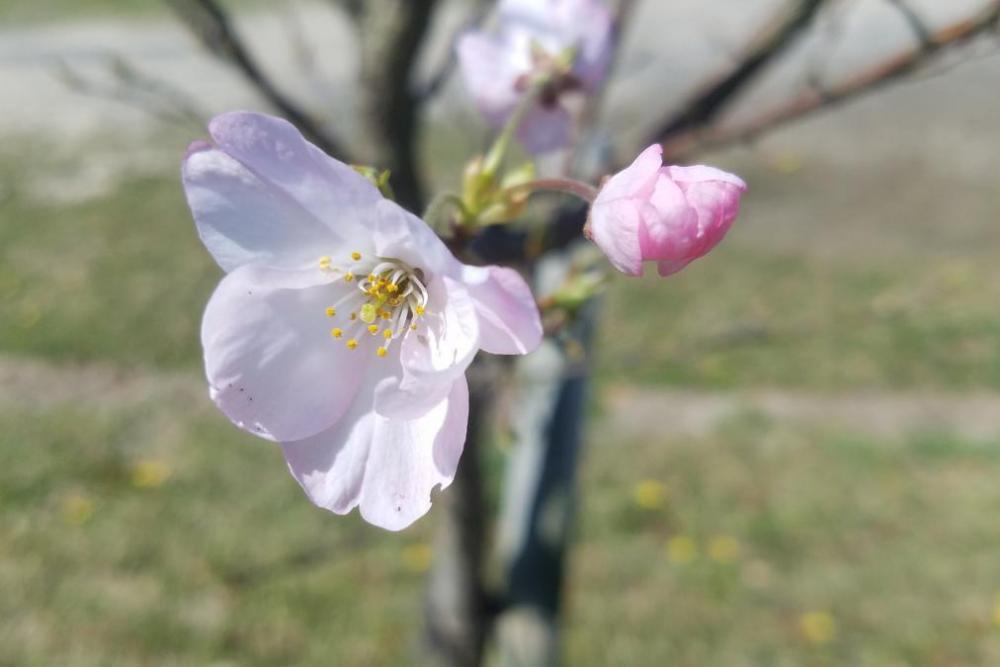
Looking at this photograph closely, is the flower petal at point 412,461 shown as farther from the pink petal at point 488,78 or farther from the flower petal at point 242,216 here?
the pink petal at point 488,78

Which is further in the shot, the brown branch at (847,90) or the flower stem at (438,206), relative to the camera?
the brown branch at (847,90)

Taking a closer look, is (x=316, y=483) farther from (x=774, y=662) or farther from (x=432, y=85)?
(x=774, y=662)

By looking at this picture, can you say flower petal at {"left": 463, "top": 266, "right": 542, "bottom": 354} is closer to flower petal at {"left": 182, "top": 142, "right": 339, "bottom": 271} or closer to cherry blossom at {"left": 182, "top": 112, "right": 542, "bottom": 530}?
cherry blossom at {"left": 182, "top": 112, "right": 542, "bottom": 530}

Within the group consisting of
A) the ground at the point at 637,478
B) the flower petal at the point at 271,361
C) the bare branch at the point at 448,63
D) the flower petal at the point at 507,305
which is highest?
the flower petal at the point at 507,305

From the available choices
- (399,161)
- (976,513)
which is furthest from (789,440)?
(399,161)

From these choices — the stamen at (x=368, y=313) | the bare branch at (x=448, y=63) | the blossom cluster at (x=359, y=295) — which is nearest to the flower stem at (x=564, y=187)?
the blossom cluster at (x=359, y=295)
